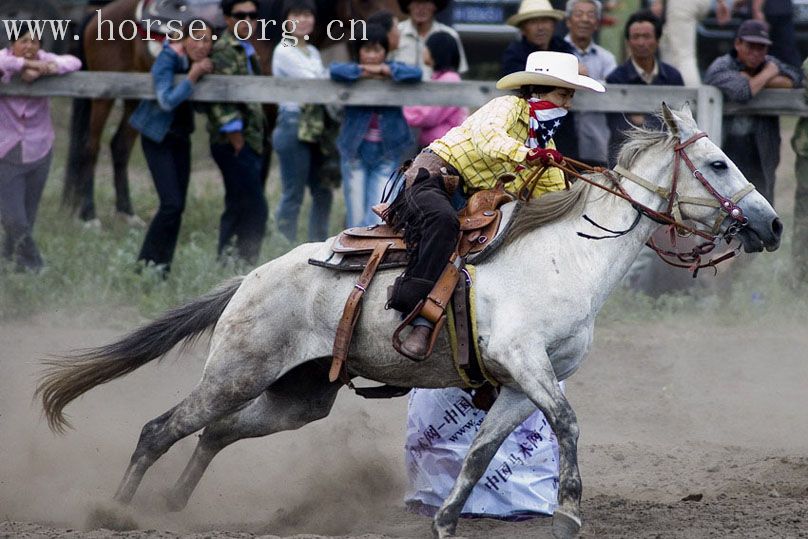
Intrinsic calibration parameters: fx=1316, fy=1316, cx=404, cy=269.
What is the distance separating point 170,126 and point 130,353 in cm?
379

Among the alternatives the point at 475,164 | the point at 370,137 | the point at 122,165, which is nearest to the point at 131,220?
the point at 122,165

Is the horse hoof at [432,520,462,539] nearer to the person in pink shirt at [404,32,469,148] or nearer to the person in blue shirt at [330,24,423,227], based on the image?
the person in blue shirt at [330,24,423,227]

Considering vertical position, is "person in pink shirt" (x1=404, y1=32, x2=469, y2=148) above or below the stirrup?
above

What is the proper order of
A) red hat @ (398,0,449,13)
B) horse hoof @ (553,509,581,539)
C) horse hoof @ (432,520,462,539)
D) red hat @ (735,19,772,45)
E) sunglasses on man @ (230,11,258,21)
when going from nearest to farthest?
horse hoof @ (553,509,581,539) → horse hoof @ (432,520,462,539) → red hat @ (735,19,772,45) → sunglasses on man @ (230,11,258,21) → red hat @ (398,0,449,13)

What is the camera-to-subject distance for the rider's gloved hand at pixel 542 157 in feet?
18.7

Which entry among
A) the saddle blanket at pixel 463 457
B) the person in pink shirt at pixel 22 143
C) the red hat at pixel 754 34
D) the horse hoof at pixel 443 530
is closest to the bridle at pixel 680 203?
the saddle blanket at pixel 463 457

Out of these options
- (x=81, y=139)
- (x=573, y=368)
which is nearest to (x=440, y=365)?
(x=573, y=368)

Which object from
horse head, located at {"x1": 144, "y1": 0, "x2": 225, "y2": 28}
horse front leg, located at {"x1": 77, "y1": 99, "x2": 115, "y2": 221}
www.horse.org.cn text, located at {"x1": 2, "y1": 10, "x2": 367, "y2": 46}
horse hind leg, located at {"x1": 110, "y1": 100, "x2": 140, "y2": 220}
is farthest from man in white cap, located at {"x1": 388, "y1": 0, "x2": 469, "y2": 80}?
horse front leg, located at {"x1": 77, "y1": 99, "x2": 115, "y2": 221}

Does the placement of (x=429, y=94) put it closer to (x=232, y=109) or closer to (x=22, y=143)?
(x=232, y=109)

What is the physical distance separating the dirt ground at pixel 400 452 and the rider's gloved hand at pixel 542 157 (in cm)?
170

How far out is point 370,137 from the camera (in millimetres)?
10148

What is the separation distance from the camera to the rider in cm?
577

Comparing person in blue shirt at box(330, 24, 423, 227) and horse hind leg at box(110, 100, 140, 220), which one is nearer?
person in blue shirt at box(330, 24, 423, 227)

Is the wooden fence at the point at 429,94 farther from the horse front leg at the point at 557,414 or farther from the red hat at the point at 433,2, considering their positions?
the horse front leg at the point at 557,414
